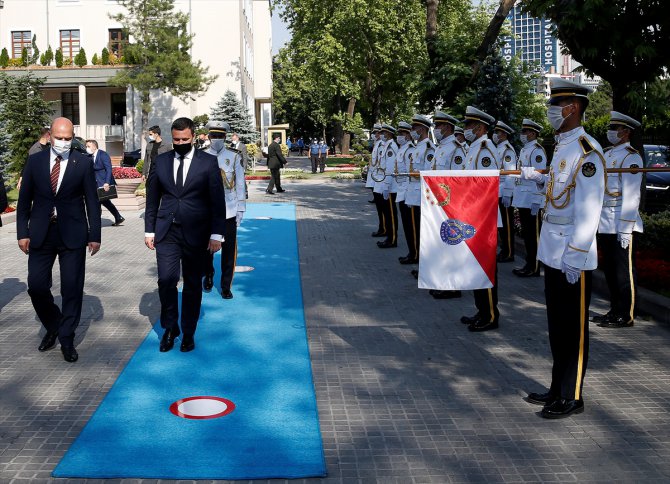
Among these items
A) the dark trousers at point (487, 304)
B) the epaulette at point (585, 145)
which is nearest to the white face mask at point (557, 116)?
A: the epaulette at point (585, 145)

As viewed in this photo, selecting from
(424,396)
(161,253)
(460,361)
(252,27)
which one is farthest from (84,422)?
(252,27)

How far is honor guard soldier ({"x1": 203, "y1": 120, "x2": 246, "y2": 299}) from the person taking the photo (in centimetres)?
962

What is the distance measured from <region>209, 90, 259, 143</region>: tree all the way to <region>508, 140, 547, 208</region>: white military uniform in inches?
1183

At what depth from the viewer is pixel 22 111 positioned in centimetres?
2633

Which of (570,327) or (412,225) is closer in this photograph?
(570,327)

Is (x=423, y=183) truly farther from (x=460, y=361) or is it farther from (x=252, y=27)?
(x=252, y=27)

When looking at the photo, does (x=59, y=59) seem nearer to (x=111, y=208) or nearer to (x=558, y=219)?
(x=111, y=208)

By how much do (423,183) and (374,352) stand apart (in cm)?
162

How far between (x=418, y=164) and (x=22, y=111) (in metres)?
18.5

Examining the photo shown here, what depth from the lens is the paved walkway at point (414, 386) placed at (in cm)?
486

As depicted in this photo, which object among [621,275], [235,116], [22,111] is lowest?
[621,275]

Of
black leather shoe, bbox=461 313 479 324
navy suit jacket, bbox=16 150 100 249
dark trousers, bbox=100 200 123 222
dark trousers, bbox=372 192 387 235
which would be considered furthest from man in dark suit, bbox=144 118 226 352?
dark trousers, bbox=100 200 123 222

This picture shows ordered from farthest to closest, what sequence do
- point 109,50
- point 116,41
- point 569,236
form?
point 116,41 < point 109,50 < point 569,236

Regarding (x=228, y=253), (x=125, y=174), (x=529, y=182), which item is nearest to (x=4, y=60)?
(x=125, y=174)
